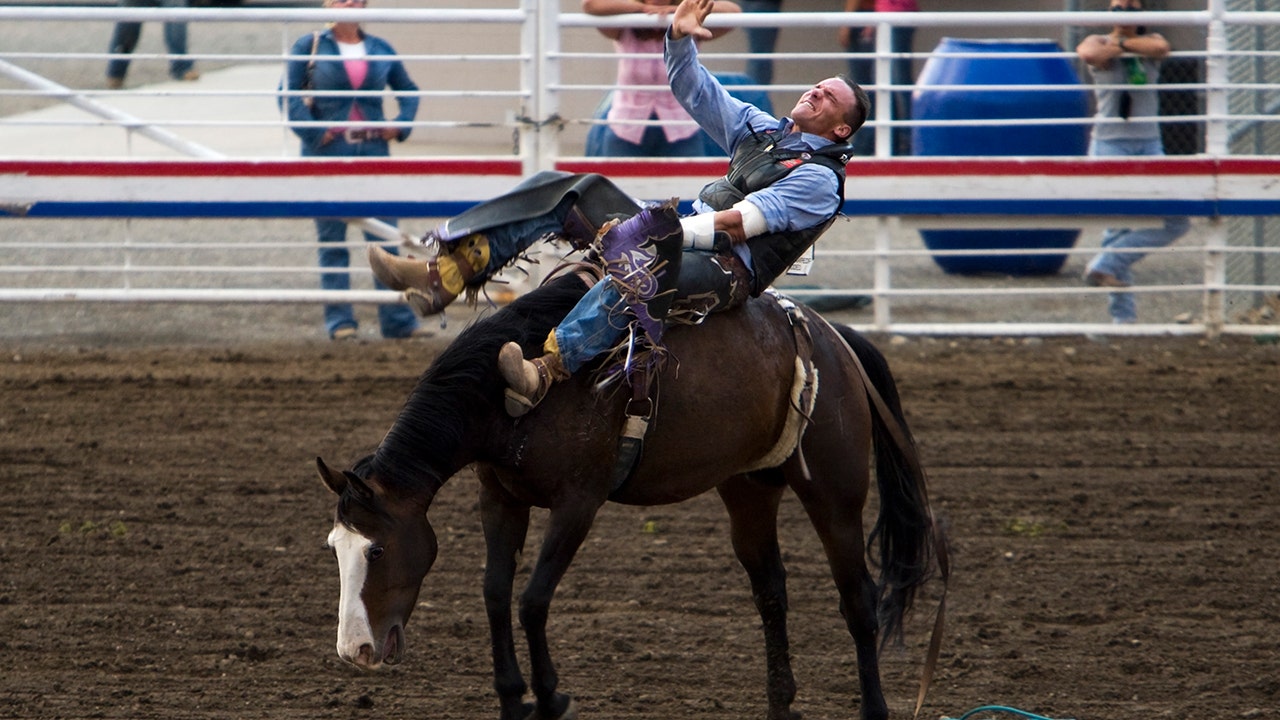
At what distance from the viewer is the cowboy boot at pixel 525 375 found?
12.2ft

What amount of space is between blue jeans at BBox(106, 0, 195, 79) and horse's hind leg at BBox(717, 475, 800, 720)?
7.79 m

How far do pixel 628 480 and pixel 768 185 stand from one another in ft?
3.17

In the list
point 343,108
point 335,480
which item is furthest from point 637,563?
point 343,108

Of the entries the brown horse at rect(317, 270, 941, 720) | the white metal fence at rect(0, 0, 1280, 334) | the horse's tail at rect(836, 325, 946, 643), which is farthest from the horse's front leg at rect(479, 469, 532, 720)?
the white metal fence at rect(0, 0, 1280, 334)

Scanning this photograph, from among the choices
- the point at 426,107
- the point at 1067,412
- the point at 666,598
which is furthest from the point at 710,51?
the point at 666,598

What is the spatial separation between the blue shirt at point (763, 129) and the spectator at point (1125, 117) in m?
5.27

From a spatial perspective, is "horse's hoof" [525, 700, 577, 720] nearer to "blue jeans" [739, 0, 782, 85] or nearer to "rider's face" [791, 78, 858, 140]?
"rider's face" [791, 78, 858, 140]

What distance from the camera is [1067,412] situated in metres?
7.72

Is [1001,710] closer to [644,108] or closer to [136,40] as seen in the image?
[644,108]

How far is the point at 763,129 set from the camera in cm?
444

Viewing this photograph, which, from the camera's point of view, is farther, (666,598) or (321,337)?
(321,337)

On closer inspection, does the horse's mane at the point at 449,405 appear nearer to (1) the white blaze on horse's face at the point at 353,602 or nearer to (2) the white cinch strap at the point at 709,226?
(1) the white blaze on horse's face at the point at 353,602

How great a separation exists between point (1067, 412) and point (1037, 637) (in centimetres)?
281

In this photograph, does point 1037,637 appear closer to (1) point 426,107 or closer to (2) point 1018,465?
(2) point 1018,465
